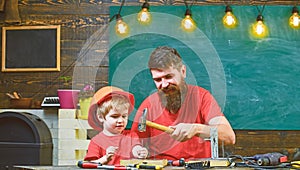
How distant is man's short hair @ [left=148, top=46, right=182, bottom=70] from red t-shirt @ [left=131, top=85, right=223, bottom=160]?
218mm

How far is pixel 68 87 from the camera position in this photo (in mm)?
4254

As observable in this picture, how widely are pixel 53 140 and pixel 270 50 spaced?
1.91 m

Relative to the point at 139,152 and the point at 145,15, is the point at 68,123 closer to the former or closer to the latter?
the point at 139,152

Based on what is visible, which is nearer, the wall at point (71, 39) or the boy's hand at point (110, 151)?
the boy's hand at point (110, 151)

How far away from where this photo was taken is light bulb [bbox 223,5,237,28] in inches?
164

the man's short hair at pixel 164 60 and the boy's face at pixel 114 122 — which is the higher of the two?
the man's short hair at pixel 164 60

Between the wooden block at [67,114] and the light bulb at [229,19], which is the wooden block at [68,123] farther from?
the light bulb at [229,19]

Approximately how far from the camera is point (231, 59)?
4188 mm

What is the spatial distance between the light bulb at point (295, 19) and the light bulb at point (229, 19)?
0.46m

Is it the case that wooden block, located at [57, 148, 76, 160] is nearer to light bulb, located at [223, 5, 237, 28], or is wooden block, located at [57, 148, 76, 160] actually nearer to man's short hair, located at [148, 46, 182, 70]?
man's short hair, located at [148, 46, 182, 70]

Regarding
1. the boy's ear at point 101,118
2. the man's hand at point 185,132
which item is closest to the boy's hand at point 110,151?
the boy's ear at point 101,118

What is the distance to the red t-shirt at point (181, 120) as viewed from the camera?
337cm

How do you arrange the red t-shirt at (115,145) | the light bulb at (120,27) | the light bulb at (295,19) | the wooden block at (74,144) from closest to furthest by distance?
1. the red t-shirt at (115,145)
2. the wooden block at (74,144)
3. the light bulb at (295,19)
4. the light bulb at (120,27)

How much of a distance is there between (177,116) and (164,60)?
1.33 feet
